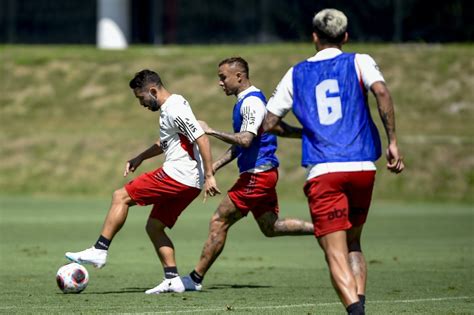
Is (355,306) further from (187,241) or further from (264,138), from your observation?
(187,241)

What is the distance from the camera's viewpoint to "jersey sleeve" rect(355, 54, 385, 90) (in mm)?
8781

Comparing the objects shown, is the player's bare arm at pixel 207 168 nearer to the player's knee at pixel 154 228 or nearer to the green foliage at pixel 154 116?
the player's knee at pixel 154 228

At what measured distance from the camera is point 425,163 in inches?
1213

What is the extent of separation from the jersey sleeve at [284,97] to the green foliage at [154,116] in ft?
69.5

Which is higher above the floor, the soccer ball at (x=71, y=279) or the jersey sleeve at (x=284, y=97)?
the jersey sleeve at (x=284, y=97)

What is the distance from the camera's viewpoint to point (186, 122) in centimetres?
1182

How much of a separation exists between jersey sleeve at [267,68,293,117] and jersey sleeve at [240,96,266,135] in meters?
2.55

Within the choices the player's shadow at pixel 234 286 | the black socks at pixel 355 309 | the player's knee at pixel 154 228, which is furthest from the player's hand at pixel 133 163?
the black socks at pixel 355 309

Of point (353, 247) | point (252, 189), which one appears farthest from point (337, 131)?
point (252, 189)

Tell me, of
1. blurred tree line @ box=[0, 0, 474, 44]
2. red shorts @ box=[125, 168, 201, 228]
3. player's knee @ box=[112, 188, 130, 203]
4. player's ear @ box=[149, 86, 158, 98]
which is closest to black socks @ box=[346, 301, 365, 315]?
red shorts @ box=[125, 168, 201, 228]

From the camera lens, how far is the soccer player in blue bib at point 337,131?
8.71 meters

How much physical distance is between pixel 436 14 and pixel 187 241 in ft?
86.5

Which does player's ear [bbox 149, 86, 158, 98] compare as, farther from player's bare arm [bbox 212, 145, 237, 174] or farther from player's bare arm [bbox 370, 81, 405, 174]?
player's bare arm [bbox 370, 81, 405, 174]

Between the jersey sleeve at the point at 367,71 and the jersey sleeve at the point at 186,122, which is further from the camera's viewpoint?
the jersey sleeve at the point at 186,122
